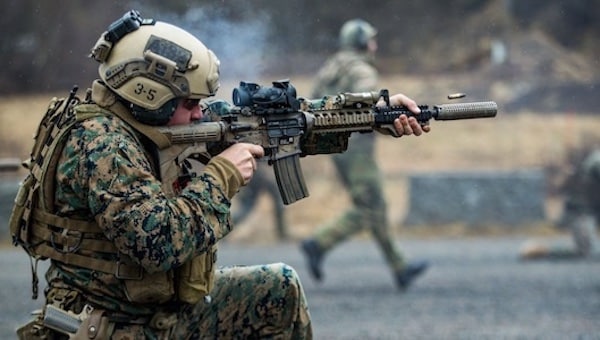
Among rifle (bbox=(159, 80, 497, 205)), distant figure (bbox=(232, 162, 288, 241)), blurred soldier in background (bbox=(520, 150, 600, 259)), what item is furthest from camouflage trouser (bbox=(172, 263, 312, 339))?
distant figure (bbox=(232, 162, 288, 241))

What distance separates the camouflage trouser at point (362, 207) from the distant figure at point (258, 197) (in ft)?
11.1

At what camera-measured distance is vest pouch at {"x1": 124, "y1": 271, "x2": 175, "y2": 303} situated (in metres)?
4.59

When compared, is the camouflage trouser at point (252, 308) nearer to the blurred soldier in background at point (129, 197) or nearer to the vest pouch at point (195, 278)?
the blurred soldier in background at point (129, 197)

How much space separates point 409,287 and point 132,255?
21.9ft

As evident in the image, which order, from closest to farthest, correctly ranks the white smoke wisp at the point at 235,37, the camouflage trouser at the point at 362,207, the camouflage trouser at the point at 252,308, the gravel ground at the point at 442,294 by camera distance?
the camouflage trouser at the point at 252,308 → the gravel ground at the point at 442,294 → the camouflage trouser at the point at 362,207 → the white smoke wisp at the point at 235,37

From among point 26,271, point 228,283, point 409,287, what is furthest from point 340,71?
point 228,283

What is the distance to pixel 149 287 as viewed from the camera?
15.1 ft

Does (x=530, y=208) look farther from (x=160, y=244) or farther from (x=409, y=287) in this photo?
(x=160, y=244)

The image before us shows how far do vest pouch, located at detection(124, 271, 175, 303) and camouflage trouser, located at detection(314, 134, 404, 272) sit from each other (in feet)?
20.2

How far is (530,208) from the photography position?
15.5 m

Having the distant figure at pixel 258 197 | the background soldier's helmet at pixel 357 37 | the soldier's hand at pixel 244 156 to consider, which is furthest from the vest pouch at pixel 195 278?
the distant figure at pixel 258 197

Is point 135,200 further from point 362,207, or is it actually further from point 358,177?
point 358,177

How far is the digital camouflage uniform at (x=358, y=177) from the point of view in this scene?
1070 centimetres

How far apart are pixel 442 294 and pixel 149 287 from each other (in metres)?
6.13
